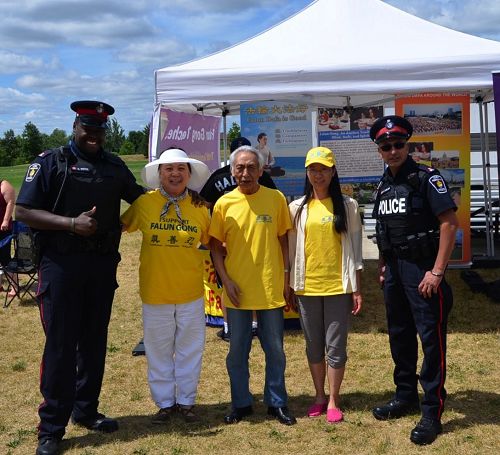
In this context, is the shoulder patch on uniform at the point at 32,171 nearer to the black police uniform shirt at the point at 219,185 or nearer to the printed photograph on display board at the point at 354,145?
the black police uniform shirt at the point at 219,185

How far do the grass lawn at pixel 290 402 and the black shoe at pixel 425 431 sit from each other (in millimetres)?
46

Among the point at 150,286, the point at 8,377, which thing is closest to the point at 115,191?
the point at 150,286

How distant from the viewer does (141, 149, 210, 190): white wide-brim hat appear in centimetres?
362

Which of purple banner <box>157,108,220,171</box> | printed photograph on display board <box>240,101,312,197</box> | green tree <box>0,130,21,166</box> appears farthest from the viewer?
green tree <box>0,130,21,166</box>

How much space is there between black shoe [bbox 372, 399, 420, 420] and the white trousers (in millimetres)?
1213

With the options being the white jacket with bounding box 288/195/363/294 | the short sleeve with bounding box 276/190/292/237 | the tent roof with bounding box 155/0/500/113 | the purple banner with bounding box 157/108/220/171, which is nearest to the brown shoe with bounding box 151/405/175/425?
the white jacket with bounding box 288/195/363/294

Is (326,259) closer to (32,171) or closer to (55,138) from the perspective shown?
(32,171)

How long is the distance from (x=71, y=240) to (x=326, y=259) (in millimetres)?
1530

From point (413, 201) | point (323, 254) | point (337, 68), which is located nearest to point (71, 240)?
point (323, 254)

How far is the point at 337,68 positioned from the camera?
18.5ft

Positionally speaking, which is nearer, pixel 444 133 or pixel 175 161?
pixel 175 161

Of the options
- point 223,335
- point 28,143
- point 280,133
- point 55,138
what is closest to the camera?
point 223,335

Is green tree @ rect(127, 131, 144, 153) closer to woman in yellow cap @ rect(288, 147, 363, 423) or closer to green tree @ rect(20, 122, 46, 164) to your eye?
green tree @ rect(20, 122, 46, 164)

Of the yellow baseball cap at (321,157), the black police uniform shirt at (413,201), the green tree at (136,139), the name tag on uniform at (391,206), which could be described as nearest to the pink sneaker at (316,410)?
the black police uniform shirt at (413,201)
